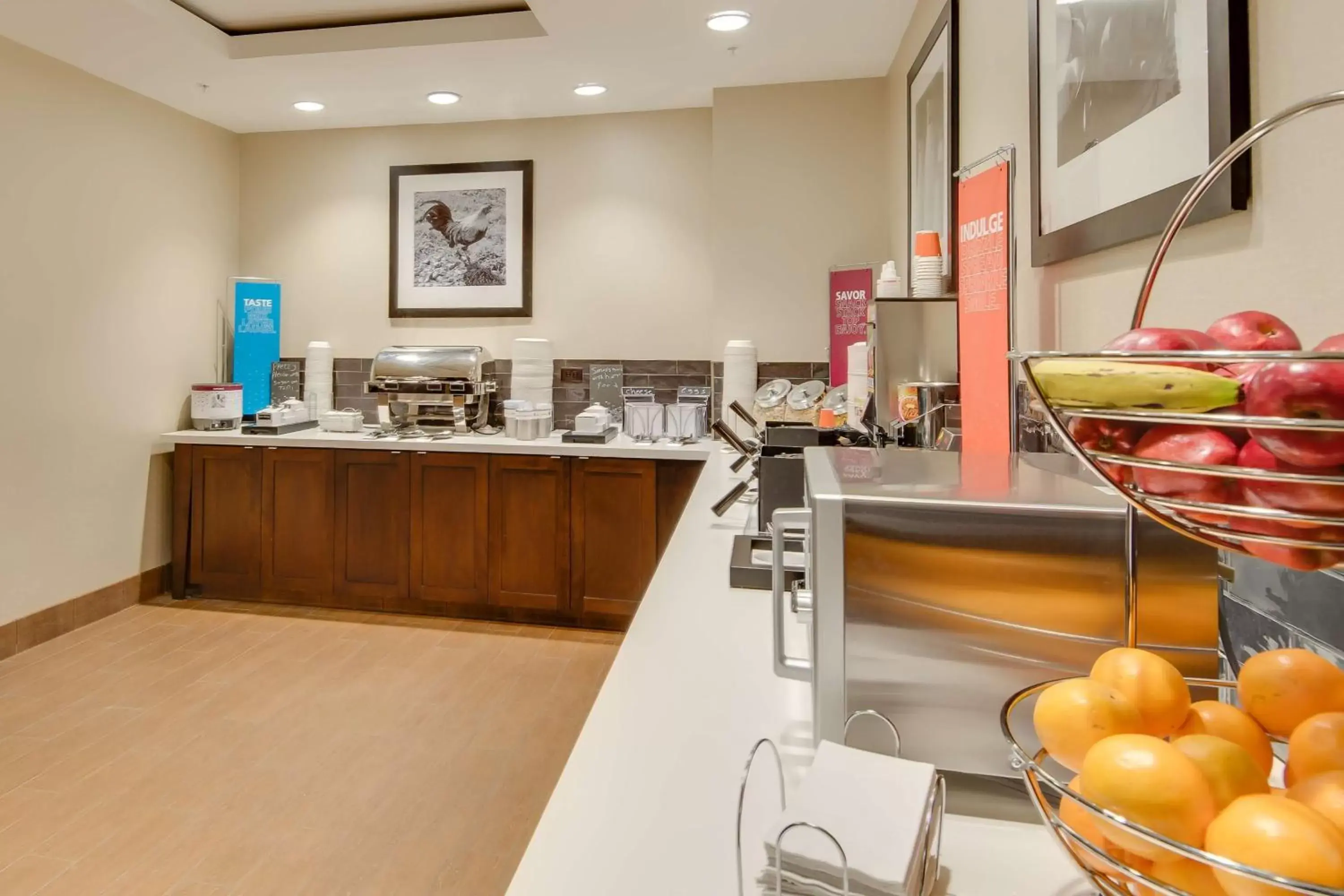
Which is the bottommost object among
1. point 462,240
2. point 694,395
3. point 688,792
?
point 688,792

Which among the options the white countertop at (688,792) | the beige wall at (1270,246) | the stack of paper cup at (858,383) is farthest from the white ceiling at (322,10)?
the white countertop at (688,792)

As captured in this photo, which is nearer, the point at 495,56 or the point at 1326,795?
the point at 1326,795

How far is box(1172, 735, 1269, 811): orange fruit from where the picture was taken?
15.8 inches

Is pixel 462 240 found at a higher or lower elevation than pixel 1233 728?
higher

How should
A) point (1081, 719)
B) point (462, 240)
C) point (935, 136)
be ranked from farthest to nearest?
point (462, 240) < point (935, 136) < point (1081, 719)

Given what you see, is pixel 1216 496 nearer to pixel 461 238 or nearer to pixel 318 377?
pixel 461 238

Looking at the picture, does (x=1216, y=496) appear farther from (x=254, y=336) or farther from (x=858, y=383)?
(x=254, y=336)

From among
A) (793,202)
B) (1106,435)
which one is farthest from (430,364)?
(1106,435)

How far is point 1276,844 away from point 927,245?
1955 millimetres

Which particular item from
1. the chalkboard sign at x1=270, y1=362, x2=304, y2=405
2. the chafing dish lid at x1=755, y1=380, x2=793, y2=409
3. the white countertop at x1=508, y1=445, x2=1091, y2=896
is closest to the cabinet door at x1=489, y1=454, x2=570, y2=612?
the chafing dish lid at x1=755, y1=380, x2=793, y2=409

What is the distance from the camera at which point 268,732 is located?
261 centimetres

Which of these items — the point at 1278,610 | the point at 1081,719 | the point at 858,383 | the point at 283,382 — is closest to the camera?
the point at 1081,719

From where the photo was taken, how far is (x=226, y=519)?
13.1 ft

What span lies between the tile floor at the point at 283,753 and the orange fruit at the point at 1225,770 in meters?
1.84
